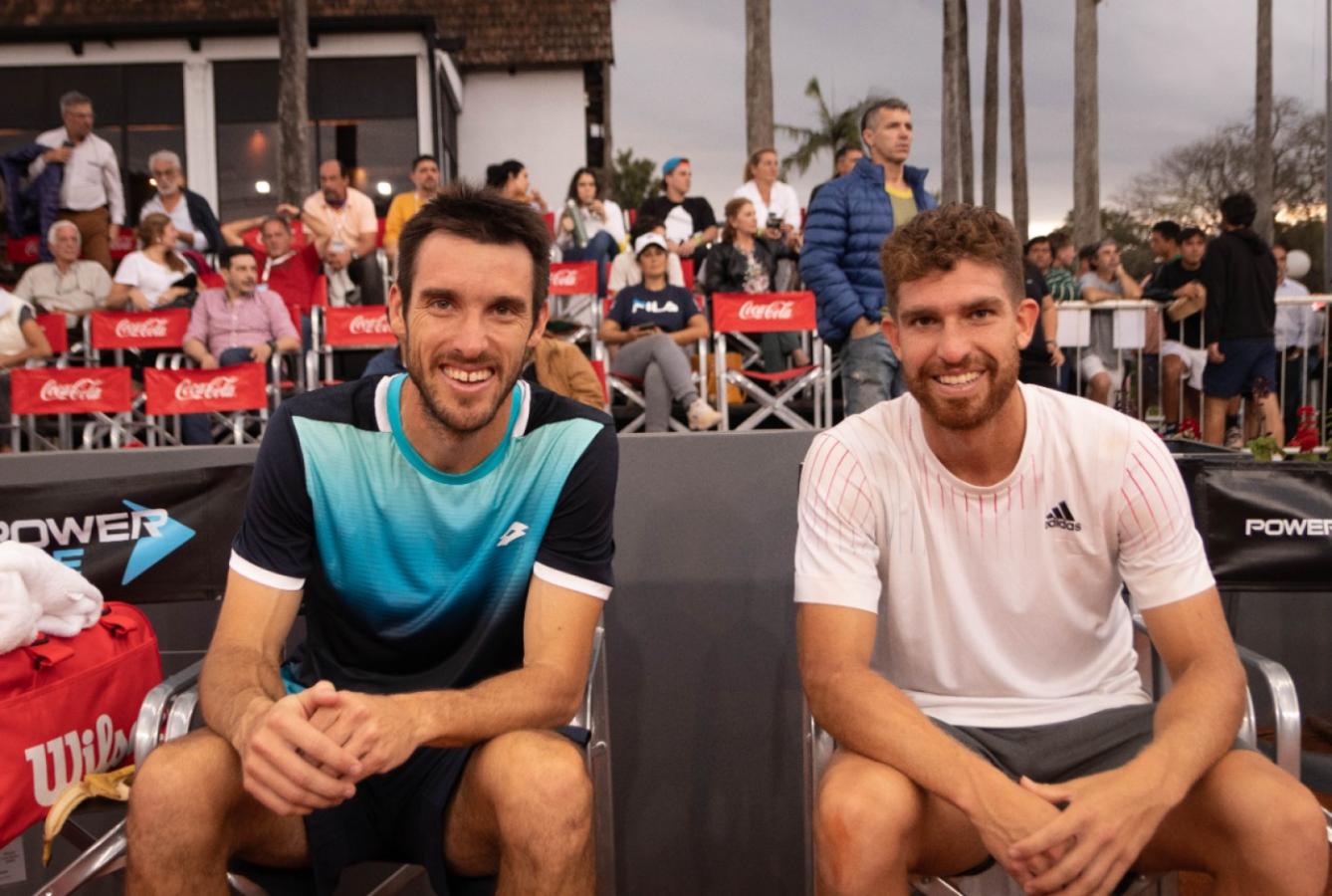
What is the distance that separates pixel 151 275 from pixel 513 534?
277 inches

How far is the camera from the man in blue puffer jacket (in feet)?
16.8

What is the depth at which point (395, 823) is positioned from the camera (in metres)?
2.31

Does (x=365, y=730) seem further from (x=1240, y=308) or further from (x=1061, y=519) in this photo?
(x=1240, y=308)

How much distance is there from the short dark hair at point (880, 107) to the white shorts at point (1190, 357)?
13.7 ft

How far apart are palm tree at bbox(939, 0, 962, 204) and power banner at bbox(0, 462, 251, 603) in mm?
19786

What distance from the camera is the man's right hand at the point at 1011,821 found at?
1.92m

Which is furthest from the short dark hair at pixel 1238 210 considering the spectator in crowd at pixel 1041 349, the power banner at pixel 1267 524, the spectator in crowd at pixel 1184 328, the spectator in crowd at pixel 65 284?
the spectator in crowd at pixel 65 284

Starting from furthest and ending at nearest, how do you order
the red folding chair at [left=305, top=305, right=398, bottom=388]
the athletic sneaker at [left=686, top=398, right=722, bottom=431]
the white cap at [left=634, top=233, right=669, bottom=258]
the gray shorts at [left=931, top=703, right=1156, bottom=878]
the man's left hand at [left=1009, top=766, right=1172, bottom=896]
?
the red folding chair at [left=305, top=305, right=398, bottom=388] < the white cap at [left=634, top=233, right=669, bottom=258] < the athletic sneaker at [left=686, top=398, right=722, bottom=431] < the gray shorts at [left=931, top=703, right=1156, bottom=878] < the man's left hand at [left=1009, top=766, right=1172, bottom=896]

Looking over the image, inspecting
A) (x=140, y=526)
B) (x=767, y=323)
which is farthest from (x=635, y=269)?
(x=140, y=526)

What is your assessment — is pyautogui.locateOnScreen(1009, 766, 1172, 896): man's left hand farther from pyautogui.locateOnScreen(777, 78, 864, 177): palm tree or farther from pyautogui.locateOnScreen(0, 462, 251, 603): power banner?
pyautogui.locateOnScreen(777, 78, 864, 177): palm tree

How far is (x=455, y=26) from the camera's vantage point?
19.4m

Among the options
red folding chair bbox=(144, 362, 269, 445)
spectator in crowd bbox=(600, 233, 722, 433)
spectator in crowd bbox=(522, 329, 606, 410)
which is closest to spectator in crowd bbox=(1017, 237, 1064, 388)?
spectator in crowd bbox=(600, 233, 722, 433)

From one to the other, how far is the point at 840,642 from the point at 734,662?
146 cm

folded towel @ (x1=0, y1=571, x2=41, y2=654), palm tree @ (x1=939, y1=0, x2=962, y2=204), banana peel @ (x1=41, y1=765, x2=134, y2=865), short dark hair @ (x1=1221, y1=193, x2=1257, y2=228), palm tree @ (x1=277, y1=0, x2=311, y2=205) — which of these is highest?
palm tree @ (x1=939, y1=0, x2=962, y2=204)
